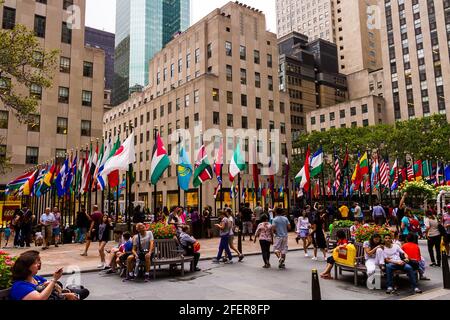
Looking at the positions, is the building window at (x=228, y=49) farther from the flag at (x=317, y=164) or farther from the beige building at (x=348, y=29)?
the beige building at (x=348, y=29)

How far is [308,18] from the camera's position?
13662 centimetres

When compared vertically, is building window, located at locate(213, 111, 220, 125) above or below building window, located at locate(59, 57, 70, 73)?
below

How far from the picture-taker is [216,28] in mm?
54625

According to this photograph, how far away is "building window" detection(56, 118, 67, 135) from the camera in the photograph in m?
42.5

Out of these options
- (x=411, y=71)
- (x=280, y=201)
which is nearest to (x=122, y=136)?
(x=280, y=201)

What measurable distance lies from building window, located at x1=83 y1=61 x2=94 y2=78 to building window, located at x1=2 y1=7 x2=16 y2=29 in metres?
8.38

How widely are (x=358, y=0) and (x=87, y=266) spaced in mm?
122782

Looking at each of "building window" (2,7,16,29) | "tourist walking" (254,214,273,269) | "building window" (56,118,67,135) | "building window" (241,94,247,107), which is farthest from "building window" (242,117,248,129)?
"tourist walking" (254,214,273,269)

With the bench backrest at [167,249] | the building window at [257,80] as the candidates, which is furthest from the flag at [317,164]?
the building window at [257,80]

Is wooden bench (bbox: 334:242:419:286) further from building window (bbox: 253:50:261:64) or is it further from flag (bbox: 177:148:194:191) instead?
building window (bbox: 253:50:261:64)

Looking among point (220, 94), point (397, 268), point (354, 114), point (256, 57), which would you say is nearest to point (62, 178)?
point (397, 268)

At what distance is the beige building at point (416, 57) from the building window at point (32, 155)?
230ft

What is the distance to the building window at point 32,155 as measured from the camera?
4006cm

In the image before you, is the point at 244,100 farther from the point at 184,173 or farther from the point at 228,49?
the point at 184,173
